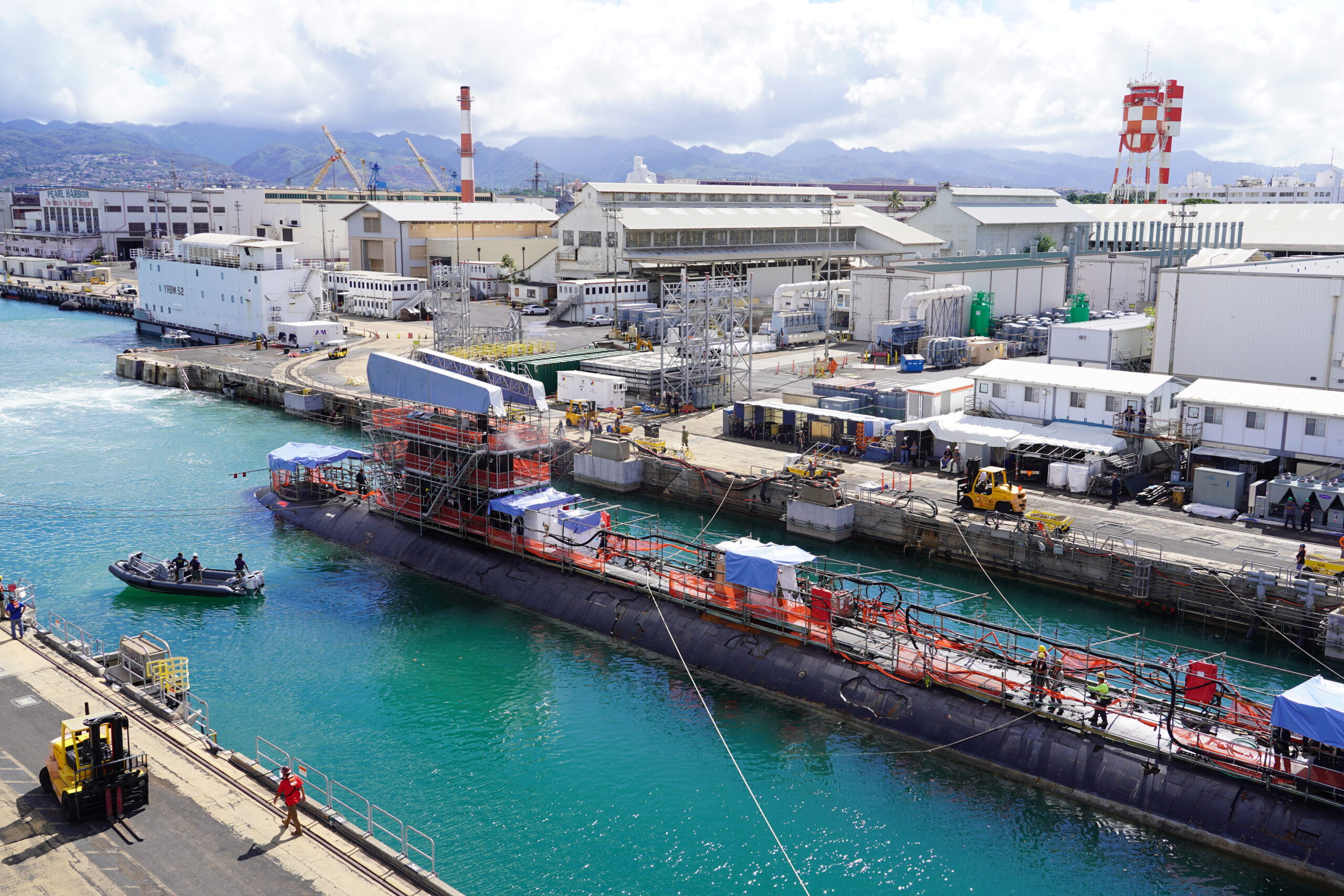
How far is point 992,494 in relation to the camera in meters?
38.7

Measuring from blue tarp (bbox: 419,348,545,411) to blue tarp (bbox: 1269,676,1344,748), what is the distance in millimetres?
25265

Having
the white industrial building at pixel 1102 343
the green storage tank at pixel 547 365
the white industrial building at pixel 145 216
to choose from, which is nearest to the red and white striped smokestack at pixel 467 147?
the white industrial building at pixel 145 216

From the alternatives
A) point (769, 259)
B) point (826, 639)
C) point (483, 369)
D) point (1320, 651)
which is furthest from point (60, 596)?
point (769, 259)

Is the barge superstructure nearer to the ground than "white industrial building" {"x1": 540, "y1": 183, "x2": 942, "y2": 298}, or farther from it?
nearer to the ground

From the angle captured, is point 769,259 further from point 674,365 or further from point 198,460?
point 198,460

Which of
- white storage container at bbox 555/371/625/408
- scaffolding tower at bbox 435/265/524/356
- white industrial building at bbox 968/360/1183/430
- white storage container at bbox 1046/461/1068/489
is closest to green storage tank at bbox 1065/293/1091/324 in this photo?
white industrial building at bbox 968/360/1183/430

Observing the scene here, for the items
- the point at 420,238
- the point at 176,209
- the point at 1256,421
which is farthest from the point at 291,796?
the point at 176,209

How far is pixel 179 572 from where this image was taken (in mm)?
34844

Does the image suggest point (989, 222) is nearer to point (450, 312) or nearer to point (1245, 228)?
point (1245, 228)

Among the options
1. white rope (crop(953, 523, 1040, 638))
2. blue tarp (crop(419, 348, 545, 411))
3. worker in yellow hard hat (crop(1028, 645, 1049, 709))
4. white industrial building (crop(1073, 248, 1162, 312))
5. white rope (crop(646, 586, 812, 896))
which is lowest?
white rope (crop(646, 586, 812, 896))

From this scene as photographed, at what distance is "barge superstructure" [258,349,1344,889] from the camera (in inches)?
832

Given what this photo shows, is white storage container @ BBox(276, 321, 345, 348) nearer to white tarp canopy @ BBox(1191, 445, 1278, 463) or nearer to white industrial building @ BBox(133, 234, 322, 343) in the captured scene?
white industrial building @ BBox(133, 234, 322, 343)

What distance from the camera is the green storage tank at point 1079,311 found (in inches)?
2977

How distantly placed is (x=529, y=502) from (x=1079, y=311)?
5487cm
